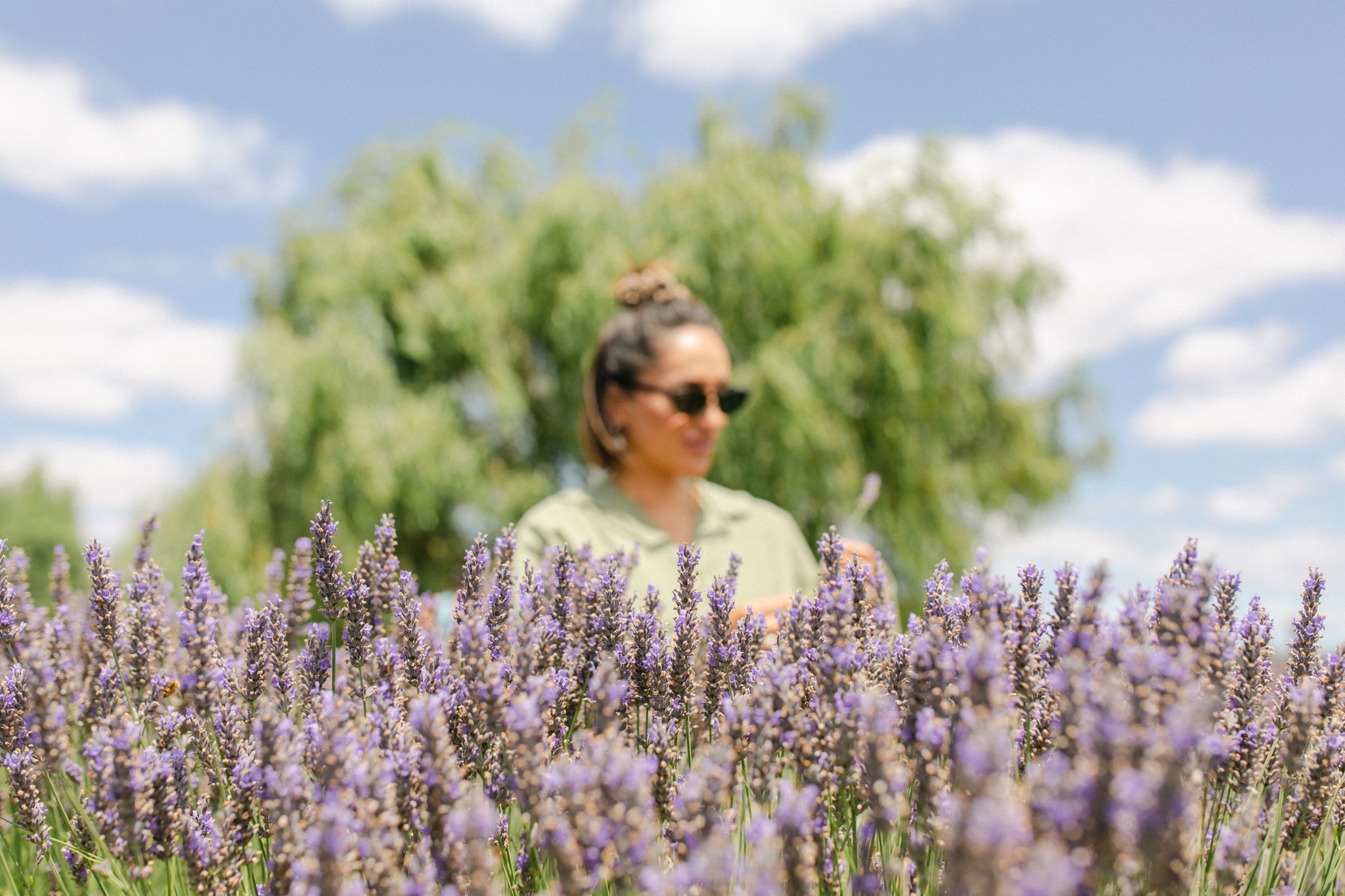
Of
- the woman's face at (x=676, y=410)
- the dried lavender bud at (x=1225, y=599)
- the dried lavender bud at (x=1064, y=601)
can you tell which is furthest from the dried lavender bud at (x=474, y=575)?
the woman's face at (x=676, y=410)

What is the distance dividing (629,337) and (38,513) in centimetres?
4126

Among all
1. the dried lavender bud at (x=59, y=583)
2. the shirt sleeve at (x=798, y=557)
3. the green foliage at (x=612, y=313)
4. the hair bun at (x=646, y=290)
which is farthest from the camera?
the green foliage at (x=612, y=313)

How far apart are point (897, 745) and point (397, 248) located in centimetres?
1187

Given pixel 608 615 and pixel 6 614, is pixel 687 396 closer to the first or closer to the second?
pixel 608 615

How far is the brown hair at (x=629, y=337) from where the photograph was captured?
15.9 ft

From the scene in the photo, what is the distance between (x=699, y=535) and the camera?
16.0 ft

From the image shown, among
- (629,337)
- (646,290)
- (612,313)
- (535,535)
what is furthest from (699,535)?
(612,313)

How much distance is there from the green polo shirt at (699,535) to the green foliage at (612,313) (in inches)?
194

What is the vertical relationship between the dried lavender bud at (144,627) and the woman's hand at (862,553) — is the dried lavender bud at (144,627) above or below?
below

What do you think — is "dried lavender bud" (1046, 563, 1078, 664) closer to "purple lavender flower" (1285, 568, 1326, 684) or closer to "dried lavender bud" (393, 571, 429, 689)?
"purple lavender flower" (1285, 568, 1326, 684)

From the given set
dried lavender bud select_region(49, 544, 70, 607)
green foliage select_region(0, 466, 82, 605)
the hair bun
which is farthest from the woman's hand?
green foliage select_region(0, 466, 82, 605)

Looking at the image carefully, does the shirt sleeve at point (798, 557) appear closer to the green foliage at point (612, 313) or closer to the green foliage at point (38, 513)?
the green foliage at point (612, 313)

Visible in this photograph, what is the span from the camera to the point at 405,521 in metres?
11.3

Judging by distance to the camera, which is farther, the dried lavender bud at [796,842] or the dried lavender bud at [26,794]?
the dried lavender bud at [26,794]
